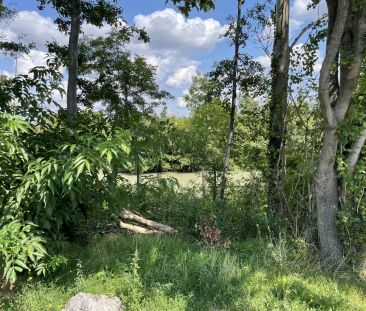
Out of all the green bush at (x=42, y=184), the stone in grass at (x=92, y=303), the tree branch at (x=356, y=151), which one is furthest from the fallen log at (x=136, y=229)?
the tree branch at (x=356, y=151)

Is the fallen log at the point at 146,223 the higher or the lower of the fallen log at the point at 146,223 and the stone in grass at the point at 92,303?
the higher

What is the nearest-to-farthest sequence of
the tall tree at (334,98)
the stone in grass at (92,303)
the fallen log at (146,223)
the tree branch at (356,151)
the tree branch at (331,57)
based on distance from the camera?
→ 1. the stone in grass at (92,303)
2. the tree branch at (331,57)
3. the tall tree at (334,98)
4. the tree branch at (356,151)
5. the fallen log at (146,223)

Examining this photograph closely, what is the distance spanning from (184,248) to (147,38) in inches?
249

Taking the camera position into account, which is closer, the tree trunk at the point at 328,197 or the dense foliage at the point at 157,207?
the dense foliage at the point at 157,207

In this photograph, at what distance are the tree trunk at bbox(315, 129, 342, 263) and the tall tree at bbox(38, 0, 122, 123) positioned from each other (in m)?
4.68

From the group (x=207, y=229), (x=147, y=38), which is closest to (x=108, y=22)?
(x=147, y=38)

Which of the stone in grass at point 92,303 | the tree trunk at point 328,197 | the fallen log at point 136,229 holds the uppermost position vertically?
the tree trunk at point 328,197

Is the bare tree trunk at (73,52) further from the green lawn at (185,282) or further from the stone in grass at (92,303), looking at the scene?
the stone in grass at (92,303)

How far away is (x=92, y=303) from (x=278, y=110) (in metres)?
4.94

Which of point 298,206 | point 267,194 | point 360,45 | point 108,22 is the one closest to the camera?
point 360,45

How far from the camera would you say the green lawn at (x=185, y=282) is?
353cm

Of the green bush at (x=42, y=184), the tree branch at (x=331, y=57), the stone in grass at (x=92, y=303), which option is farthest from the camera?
the tree branch at (x=331, y=57)

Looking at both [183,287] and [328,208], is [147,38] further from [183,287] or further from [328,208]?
[183,287]

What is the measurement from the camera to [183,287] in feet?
12.6
